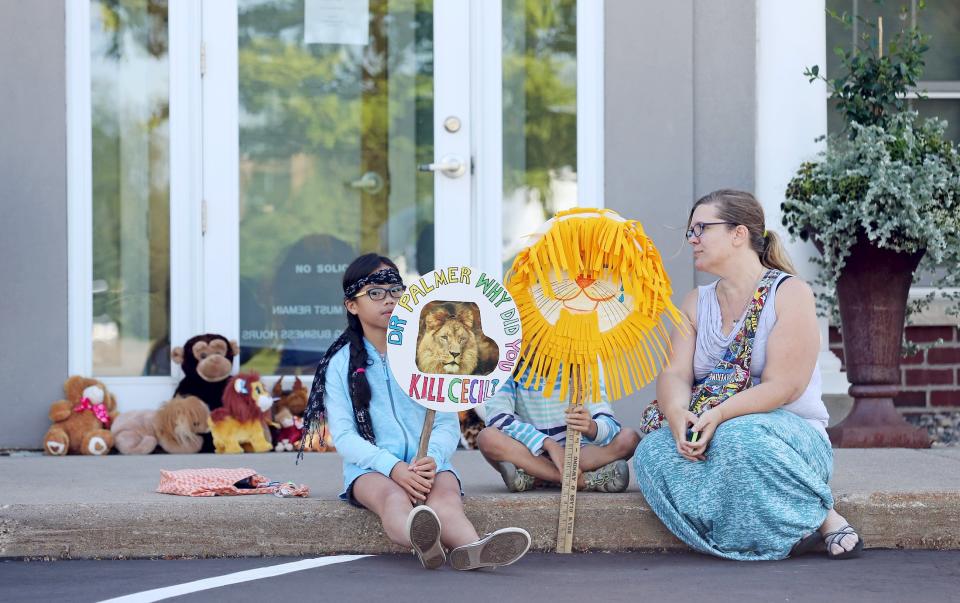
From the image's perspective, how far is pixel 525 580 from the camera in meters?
3.73

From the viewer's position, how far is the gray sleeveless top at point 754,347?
420 centimetres

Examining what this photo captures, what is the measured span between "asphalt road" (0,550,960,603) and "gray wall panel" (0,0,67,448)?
6.03 feet

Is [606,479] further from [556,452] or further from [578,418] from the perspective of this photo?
[578,418]

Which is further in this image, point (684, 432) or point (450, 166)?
point (450, 166)

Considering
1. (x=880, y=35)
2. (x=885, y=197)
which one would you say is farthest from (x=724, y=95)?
(x=885, y=197)

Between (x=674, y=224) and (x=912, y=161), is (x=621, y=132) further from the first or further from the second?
(x=912, y=161)

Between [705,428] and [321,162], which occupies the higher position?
[321,162]

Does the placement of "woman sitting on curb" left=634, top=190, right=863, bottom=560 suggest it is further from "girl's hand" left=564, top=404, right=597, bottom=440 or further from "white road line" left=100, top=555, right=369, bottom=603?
"white road line" left=100, top=555, right=369, bottom=603

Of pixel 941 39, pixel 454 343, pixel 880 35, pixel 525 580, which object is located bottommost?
pixel 525 580

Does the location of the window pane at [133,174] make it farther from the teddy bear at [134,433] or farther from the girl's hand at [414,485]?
the girl's hand at [414,485]

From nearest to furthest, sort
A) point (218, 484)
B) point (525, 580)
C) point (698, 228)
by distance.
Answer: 1. point (525, 580)
2. point (698, 228)
3. point (218, 484)

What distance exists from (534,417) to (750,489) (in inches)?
33.0

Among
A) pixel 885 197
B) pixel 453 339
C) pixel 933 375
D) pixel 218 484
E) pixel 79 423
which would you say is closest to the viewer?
pixel 453 339

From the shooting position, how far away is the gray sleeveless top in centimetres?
420
